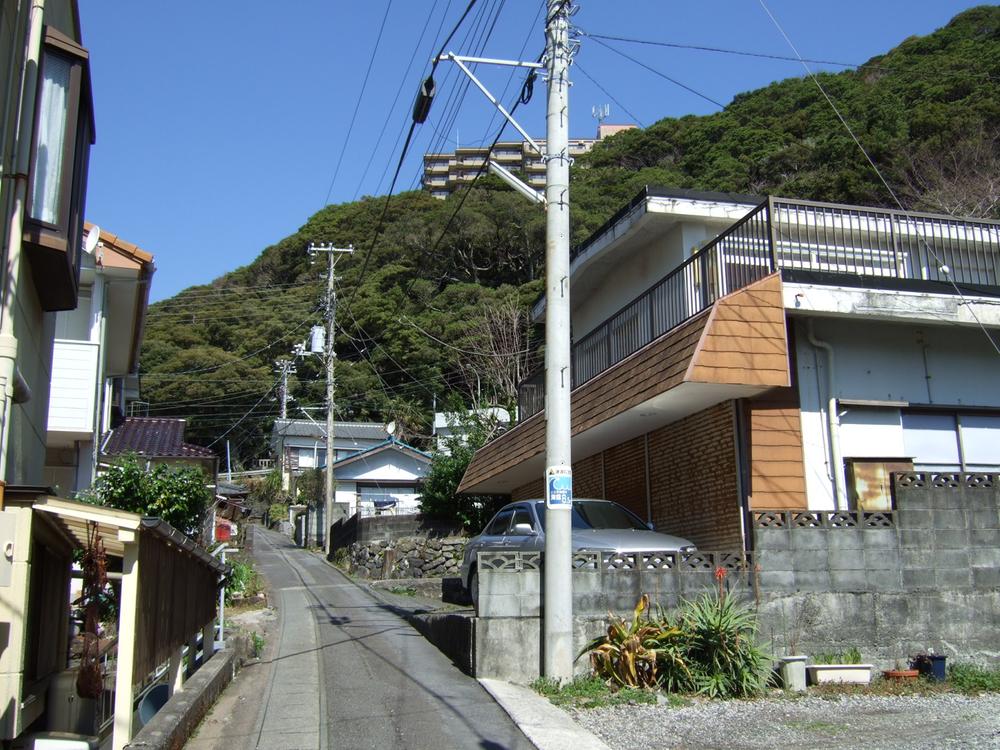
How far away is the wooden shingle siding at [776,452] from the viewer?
11.6 meters

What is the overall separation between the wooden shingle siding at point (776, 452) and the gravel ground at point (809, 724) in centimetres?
277

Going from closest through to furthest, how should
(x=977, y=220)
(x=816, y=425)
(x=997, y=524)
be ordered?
(x=997, y=524)
(x=816, y=425)
(x=977, y=220)

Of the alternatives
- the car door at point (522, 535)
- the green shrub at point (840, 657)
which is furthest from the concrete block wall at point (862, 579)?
the car door at point (522, 535)

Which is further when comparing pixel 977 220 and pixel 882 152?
pixel 882 152

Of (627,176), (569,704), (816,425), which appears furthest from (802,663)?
(627,176)

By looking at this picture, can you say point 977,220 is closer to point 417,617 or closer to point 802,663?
point 802,663

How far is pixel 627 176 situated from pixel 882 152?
1781 centimetres

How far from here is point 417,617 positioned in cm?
1409

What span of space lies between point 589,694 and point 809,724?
210 cm

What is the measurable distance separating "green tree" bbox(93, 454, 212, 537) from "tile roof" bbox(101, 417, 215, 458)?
462 centimetres

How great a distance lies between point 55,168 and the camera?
27.0ft

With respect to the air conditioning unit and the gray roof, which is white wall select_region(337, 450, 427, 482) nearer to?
the gray roof

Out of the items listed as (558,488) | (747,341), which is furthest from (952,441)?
(558,488)

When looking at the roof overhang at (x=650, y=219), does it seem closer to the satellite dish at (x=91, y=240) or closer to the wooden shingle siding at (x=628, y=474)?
the wooden shingle siding at (x=628, y=474)
